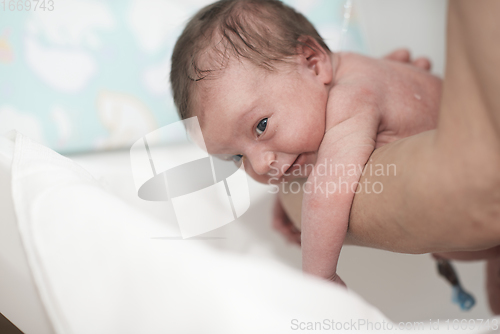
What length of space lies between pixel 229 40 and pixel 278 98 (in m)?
0.14

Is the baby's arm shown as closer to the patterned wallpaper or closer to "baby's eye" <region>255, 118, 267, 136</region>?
"baby's eye" <region>255, 118, 267, 136</region>

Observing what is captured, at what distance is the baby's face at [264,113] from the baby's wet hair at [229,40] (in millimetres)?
23

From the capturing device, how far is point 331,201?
1.84 feet

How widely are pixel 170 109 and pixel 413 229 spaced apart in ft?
2.73

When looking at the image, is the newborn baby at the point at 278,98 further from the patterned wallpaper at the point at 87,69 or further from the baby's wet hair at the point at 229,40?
the patterned wallpaper at the point at 87,69

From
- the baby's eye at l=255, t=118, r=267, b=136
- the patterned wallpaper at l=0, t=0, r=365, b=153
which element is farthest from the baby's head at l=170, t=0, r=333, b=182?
the patterned wallpaper at l=0, t=0, r=365, b=153

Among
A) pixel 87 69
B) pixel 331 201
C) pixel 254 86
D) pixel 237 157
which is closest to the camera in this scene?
pixel 331 201

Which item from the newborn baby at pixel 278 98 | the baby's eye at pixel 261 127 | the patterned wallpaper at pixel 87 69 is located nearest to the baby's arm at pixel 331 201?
the newborn baby at pixel 278 98

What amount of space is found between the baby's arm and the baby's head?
81mm

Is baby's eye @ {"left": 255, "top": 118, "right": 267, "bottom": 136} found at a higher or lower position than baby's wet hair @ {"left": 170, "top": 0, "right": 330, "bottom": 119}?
lower

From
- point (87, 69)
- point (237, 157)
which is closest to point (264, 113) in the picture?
point (237, 157)

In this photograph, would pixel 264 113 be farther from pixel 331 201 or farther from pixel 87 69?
pixel 87 69

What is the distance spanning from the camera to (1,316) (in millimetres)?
530

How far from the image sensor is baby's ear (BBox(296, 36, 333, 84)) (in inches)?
28.6
